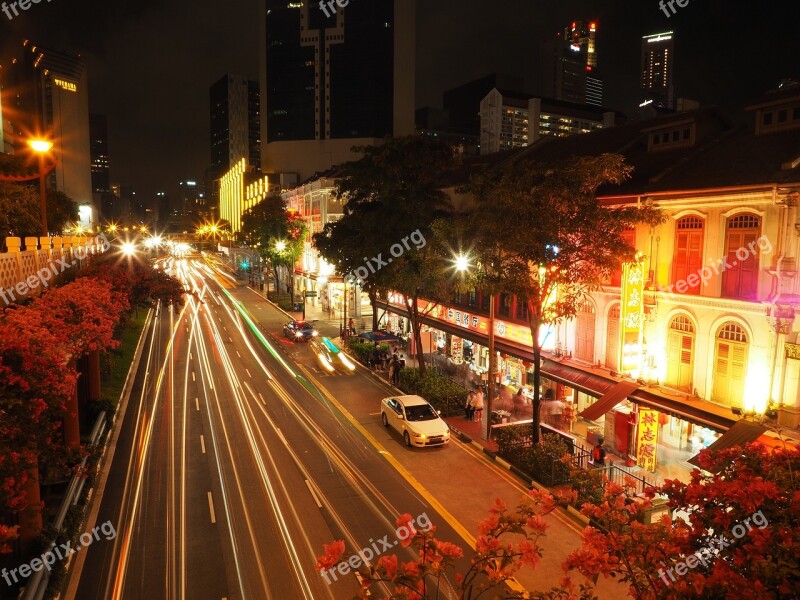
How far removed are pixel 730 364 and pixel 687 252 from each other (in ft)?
12.4

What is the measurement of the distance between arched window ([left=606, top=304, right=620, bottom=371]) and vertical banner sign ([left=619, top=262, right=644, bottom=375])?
3.96 ft

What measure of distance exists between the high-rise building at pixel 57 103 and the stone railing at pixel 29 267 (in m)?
105

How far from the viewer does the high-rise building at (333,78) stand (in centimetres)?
10400

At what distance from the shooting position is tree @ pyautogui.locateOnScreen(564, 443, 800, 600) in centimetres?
498

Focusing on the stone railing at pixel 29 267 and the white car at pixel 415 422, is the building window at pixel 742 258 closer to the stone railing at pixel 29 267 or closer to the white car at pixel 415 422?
the white car at pixel 415 422

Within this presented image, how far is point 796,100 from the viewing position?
676 inches

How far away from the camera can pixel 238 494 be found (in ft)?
52.2

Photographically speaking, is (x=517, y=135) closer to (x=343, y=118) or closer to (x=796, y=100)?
(x=343, y=118)

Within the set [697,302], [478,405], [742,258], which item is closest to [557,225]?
[697,302]

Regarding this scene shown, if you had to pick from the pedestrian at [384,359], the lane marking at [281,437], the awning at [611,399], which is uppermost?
the awning at [611,399]

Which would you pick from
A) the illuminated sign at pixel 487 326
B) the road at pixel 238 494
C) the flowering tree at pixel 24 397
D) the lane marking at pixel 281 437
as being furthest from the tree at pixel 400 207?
the flowering tree at pixel 24 397

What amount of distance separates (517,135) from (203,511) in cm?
13854

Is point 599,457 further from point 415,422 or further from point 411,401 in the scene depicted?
point 411,401

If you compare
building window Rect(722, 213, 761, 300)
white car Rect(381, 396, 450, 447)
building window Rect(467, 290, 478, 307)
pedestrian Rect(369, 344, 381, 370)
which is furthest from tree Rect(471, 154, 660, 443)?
pedestrian Rect(369, 344, 381, 370)
